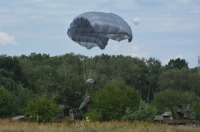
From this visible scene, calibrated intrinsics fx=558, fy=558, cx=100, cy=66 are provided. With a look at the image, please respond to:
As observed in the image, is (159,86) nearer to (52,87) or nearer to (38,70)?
(38,70)

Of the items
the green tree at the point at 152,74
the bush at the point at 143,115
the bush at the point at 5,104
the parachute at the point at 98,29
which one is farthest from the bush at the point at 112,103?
the green tree at the point at 152,74

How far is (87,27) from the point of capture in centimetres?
4081

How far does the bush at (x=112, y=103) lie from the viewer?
137 feet

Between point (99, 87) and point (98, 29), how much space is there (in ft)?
151

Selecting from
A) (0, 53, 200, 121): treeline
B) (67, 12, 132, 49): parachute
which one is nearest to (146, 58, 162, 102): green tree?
→ (0, 53, 200, 121): treeline

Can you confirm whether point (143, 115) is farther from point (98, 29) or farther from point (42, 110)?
point (42, 110)

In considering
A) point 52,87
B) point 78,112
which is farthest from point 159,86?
point 78,112

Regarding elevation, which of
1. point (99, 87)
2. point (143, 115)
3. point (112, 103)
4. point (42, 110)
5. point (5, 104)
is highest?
point (99, 87)

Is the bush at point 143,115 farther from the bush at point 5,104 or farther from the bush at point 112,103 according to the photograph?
the bush at point 5,104

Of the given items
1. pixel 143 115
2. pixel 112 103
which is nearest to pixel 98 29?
pixel 143 115

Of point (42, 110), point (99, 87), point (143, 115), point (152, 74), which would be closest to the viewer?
point (143, 115)

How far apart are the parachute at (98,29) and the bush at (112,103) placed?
12.5ft

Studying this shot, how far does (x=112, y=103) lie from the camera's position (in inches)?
1650

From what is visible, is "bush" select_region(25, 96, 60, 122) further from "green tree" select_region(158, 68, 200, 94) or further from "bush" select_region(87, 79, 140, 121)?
"green tree" select_region(158, 68, 200, 94)
